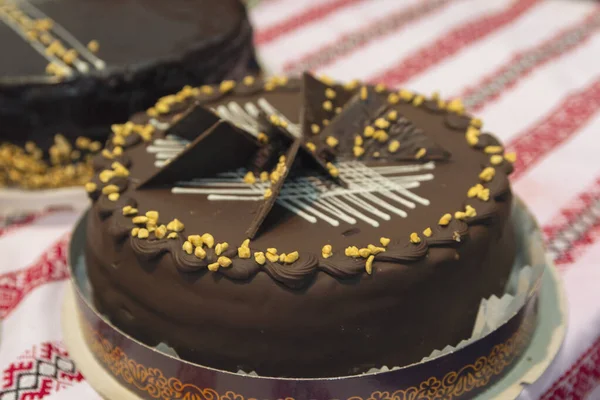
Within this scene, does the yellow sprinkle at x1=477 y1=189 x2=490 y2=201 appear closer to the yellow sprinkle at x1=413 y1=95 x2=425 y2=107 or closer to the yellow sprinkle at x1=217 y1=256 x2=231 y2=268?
the yellow sprinkle at x1=413 y1=95 x2=425 y2=107

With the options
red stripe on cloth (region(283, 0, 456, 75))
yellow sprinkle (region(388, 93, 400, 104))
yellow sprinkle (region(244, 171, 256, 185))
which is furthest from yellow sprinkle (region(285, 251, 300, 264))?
red stripe on cloth (region(283, 0, 456, 75))

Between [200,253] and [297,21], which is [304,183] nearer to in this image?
[200,253]

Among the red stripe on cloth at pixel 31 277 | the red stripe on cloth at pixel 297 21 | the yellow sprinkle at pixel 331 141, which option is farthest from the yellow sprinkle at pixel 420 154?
the red stripe on cloth at pixel 297 21

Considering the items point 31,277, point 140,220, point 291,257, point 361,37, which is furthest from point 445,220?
point 361,37

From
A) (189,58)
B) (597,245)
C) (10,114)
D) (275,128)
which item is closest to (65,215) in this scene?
(10,114)

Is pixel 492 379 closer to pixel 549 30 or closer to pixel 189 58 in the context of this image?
pixel 189 58

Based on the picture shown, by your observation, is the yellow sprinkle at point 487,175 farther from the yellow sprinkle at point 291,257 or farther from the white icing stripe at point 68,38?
the white icing stripe at point 68,38
